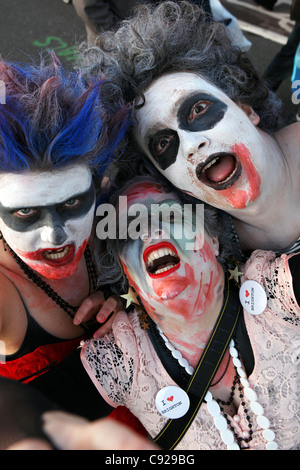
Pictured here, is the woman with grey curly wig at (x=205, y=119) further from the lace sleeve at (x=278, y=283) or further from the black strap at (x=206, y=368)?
the black strap at (x=206, y=368)

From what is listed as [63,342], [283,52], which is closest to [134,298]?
[63,342]

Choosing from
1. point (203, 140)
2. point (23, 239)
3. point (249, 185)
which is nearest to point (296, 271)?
point (249, 185)

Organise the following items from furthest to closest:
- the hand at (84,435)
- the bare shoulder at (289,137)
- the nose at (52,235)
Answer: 1. the bare shoulder at (289,137)
2. the nose at (52,235)
3. the hand at (84,435)

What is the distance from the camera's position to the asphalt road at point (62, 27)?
3979mm

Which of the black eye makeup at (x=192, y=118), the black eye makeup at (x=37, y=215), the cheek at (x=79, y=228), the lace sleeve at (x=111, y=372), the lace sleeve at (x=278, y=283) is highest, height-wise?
the black eye makeup at (x=192, y=118)

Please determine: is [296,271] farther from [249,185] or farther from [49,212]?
[49,212]

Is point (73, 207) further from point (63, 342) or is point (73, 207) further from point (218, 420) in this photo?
point (218, 420)

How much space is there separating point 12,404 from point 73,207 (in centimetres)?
101

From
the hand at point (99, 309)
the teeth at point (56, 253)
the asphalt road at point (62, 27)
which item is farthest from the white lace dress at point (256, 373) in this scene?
the asphalt road at point (62, 27)

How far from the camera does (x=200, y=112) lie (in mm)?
1714

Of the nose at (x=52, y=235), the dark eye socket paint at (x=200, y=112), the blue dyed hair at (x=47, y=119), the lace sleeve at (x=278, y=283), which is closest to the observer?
the blue dyed hair at (x=47, y=119)

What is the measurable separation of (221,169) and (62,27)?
314 cm

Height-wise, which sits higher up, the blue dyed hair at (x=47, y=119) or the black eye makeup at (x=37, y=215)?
the blue dyed hair at (x=47, y=119)

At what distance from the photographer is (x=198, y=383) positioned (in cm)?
162
